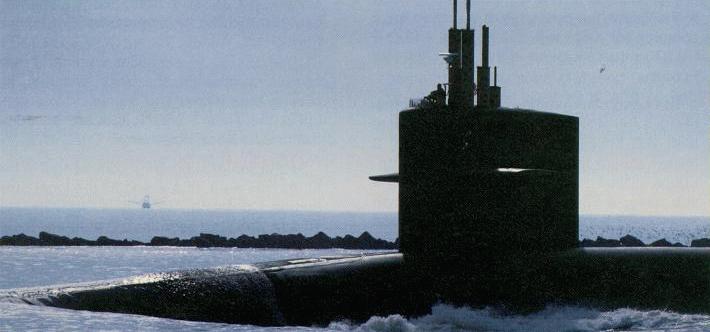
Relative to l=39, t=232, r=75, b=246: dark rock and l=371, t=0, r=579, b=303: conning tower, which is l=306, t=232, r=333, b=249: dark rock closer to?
l=39, t=232, r=75, b=246: dark rock

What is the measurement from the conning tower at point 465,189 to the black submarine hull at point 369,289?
250mm

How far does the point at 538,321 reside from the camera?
15.2m

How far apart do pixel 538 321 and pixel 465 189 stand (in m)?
2.28

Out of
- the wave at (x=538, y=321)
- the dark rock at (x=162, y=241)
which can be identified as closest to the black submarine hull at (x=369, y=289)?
the wave at (x=538, y=321)

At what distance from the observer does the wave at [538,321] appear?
46.4 ft

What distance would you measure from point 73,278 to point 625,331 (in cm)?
3060

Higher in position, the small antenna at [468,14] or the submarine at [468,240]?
the small antenna at [468,14]

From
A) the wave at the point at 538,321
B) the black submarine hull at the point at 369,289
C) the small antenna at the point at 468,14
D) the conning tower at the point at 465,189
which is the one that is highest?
the small antenna at the point at 468,14

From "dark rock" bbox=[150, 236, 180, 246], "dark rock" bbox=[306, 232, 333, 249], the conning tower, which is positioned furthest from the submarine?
"dark rock" bbox=[150, 236, 180, 246]

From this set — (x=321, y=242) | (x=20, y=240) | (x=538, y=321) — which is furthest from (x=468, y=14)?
(x=20, y=240)

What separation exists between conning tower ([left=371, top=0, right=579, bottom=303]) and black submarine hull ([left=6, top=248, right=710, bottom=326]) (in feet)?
0.82

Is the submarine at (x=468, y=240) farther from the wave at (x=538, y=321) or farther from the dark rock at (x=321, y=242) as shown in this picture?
the dark rock at (x=321, y=242)

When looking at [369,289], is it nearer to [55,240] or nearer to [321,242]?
[321,242]

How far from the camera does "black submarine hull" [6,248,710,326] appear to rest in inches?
518
